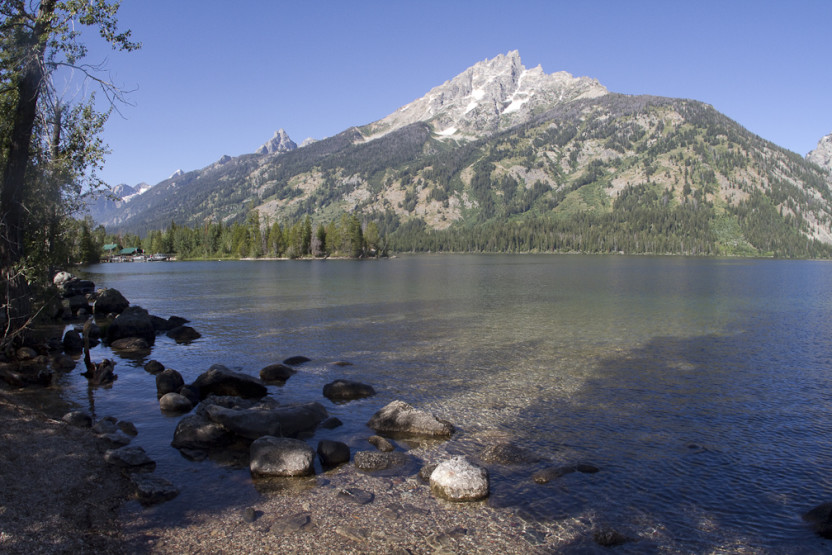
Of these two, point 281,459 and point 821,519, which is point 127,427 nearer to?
point 281,459

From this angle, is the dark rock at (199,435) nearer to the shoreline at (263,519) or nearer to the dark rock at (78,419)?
the shoreline at (263,519)

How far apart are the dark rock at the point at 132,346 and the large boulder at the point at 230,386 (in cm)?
1413

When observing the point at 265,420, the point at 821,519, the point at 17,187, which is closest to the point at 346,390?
the point at 265,420

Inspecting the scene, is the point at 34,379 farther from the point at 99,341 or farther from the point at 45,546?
the point at 45,546

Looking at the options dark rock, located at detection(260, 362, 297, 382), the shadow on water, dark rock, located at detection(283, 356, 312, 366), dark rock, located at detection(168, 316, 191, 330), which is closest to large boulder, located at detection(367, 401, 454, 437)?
the shadow on water

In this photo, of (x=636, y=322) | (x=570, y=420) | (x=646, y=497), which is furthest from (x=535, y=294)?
(x=646, y=497)

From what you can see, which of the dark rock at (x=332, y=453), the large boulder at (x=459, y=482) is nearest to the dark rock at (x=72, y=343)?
the dark rock at (x=332, y=453)

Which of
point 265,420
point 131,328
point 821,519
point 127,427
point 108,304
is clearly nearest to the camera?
point 821,519

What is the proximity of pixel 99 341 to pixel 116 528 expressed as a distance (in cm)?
3405

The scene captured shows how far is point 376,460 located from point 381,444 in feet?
4.82

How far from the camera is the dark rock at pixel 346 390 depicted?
80.4ft

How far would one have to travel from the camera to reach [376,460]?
16.5 metres

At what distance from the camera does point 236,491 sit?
574 inches

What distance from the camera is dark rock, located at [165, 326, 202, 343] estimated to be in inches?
1583
